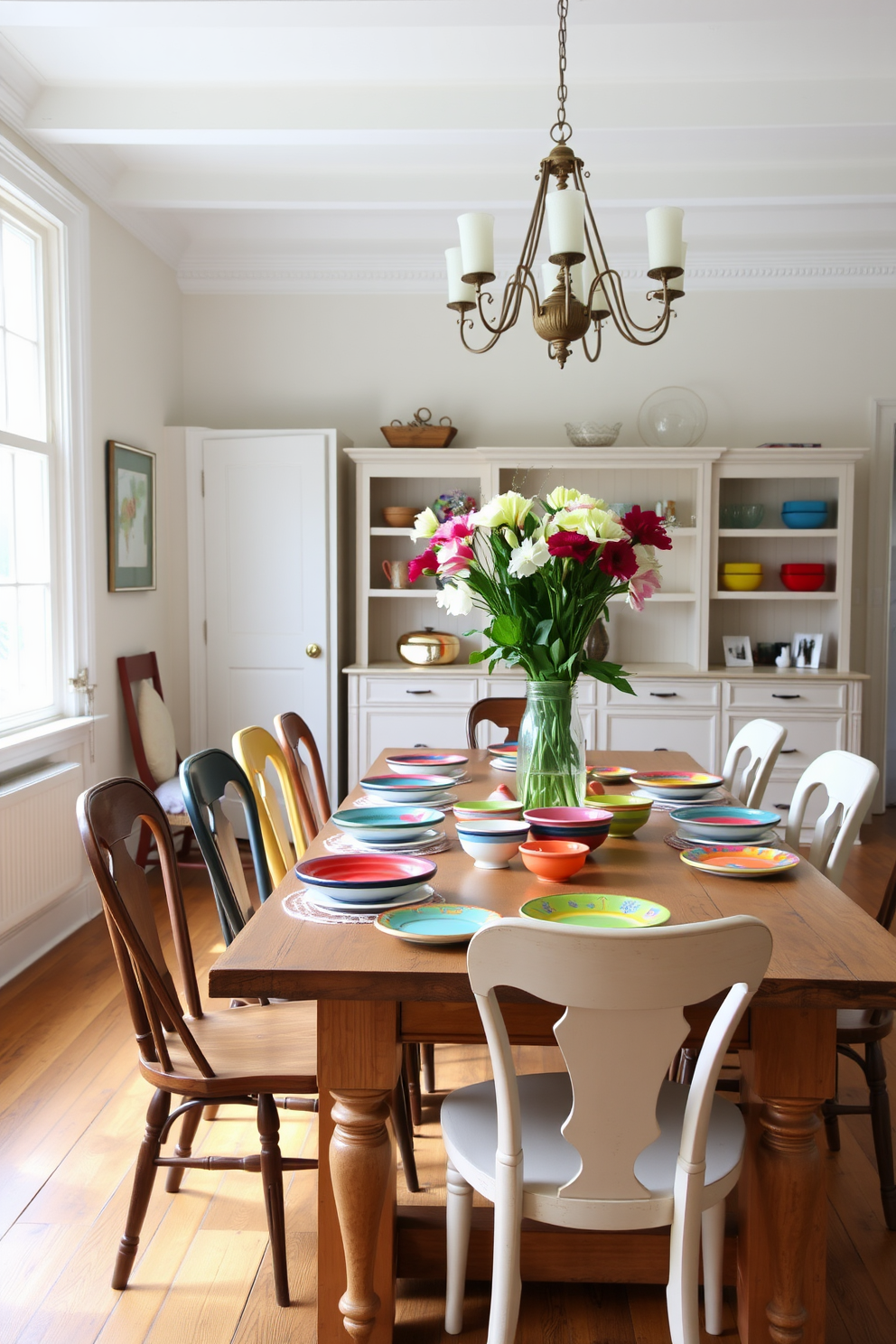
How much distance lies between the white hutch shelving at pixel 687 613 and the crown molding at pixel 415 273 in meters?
1.00

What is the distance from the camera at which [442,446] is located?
5.52 m

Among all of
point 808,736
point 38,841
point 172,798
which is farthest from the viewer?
point 808,736

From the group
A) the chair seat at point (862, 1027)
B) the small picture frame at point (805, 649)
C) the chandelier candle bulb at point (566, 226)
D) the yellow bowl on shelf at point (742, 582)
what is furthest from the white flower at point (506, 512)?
the small picture frame at point (805, 649)

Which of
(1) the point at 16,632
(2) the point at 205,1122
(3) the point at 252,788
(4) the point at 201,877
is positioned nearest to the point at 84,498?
(1) the point at 16,632

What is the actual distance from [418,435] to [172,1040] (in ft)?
13.0

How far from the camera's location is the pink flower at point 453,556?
2.30 meters

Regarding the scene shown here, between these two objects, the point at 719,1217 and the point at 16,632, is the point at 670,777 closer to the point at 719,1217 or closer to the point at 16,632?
the point at 719,1217

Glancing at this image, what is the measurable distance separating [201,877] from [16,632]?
5.14ft

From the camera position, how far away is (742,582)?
219 inches

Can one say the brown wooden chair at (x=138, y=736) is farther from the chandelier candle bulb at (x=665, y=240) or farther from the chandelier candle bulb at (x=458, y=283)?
the chandelier candle bulb at (x=665, y=240)

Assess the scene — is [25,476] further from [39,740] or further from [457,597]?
[457,597]

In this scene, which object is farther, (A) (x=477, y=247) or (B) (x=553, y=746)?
(A) (x=477, y=247)

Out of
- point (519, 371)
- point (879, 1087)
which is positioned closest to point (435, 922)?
point (879, 1087)

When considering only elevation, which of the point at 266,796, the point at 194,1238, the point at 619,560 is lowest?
the point at 194,1238
